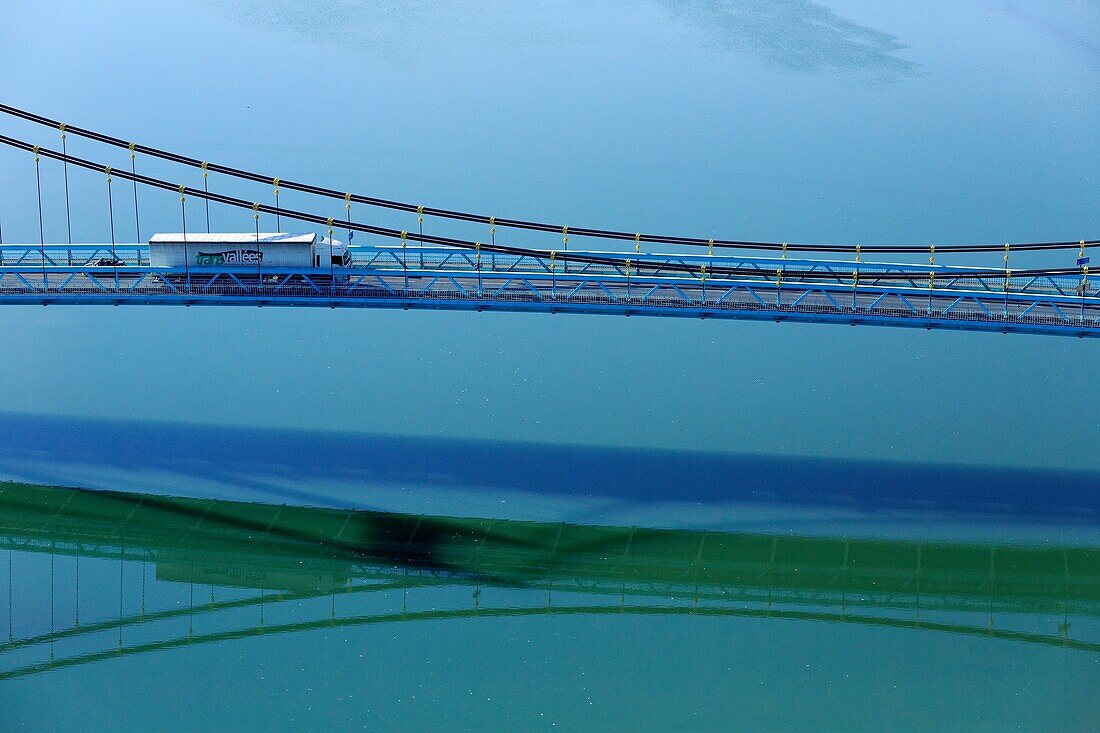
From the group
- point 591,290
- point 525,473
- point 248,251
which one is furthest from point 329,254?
point 525,473

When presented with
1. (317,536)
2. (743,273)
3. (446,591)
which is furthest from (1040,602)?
(317,536)

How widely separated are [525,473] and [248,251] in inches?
371

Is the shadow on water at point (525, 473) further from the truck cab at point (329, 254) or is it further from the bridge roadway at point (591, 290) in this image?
the truck cab at point (329, 254)

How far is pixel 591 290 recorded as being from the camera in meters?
36.5

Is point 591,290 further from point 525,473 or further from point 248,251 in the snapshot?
point 248,251

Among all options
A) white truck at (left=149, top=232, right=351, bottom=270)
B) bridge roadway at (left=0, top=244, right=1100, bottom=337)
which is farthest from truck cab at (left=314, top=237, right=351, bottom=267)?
bridge roadway at (left=0, top=244, right=1100, bottom=337)

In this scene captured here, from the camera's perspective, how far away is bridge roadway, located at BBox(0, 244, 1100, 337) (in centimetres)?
3419

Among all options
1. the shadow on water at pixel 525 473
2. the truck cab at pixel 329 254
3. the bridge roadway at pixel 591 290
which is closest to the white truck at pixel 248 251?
the truck cab at pixel 329 254

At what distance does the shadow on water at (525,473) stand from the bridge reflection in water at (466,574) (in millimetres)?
1385

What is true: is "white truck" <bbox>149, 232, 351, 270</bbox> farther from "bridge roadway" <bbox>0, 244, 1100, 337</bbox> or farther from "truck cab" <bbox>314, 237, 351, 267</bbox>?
"bridge roadway" <bbox>0, 244, 1100, 337</bbox>

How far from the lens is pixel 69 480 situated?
3628 centimetres

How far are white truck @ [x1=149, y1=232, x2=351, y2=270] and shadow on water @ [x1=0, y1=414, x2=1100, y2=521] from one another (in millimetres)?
4833

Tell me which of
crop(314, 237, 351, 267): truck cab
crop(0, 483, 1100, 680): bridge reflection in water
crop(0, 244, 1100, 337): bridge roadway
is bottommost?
crop(0, 483, 1100, 680): bridge reflection in water

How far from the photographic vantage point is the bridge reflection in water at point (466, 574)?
30500 mm
